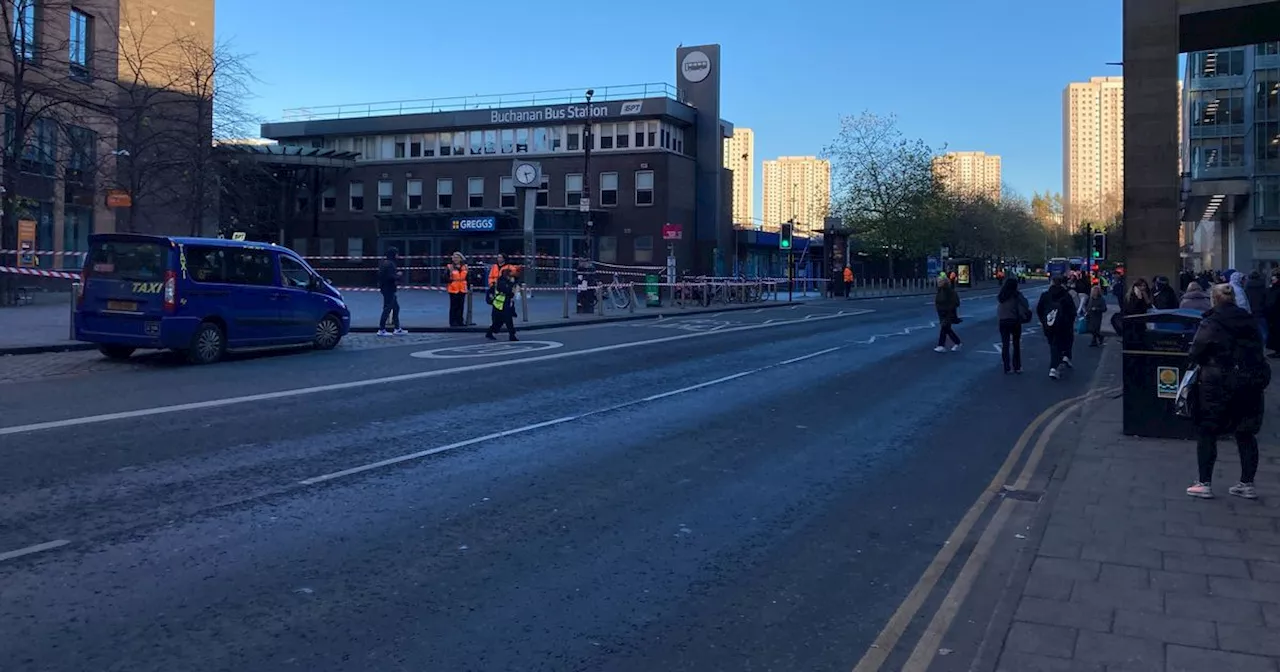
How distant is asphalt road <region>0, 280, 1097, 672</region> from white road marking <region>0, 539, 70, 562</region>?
0.02m

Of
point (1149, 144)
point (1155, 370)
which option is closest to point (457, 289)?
point (1155, 370)

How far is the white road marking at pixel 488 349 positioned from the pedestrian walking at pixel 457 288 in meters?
3.04

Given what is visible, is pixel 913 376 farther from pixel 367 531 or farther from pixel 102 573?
pixel 102 573

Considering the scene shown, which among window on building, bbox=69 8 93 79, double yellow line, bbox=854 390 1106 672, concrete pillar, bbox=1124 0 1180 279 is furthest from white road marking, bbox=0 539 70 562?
window on building, bbox=69 8 93 79

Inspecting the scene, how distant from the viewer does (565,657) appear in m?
4.32

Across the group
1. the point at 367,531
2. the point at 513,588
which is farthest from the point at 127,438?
the point at 513,588

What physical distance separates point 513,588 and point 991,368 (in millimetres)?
13707

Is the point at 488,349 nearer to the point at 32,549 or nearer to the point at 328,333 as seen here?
the point at 328,333

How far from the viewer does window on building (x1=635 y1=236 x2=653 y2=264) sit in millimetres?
52188

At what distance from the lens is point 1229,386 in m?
7.08

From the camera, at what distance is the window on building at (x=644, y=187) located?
5209cm

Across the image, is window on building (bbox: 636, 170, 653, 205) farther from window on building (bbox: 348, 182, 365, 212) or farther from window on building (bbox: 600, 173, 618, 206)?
window on building (bbox: 348, 182, 365, 212)

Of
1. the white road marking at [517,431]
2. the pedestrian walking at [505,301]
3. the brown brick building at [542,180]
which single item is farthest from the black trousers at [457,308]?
the brown brick building at [542,180]

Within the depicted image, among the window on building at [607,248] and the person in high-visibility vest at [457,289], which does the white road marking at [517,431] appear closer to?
the person in high-visibility vest at [457,289]
